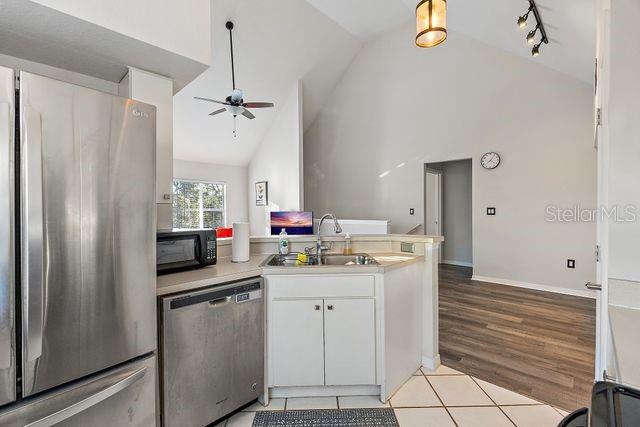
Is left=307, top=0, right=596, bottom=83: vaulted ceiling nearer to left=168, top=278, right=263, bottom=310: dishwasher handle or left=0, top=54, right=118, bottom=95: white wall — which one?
left=168, top=278, right=263, bottom=310: dishwasher handle

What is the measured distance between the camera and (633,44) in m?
1.11

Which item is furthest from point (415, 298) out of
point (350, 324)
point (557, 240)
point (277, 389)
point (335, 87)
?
point (335, 87)

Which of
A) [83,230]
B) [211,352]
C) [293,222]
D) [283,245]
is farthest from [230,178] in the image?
[83,230]

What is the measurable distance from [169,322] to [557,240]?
192 inches

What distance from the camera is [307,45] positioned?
218 inches

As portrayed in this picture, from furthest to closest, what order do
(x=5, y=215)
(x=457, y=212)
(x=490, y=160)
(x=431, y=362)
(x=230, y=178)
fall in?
(x=230, y=178), (x=457, y=212), (x=490, y=160), (x=431, y=362), (x=5, y=215)

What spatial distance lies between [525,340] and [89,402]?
310cm

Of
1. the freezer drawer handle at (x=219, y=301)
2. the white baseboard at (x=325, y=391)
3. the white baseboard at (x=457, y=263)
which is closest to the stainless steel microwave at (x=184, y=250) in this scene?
the freezer drawer handle at (x=219, y=301)

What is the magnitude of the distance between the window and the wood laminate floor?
19.1 ft

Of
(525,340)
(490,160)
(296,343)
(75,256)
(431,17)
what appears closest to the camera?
(75,256)

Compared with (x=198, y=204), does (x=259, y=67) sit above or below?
above

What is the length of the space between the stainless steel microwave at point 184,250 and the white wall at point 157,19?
97 cm

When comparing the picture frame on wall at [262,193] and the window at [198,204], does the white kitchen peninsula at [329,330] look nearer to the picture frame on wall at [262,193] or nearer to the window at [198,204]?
the picture frame on wall at [262,193]

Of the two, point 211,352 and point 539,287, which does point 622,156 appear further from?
point 539,287
